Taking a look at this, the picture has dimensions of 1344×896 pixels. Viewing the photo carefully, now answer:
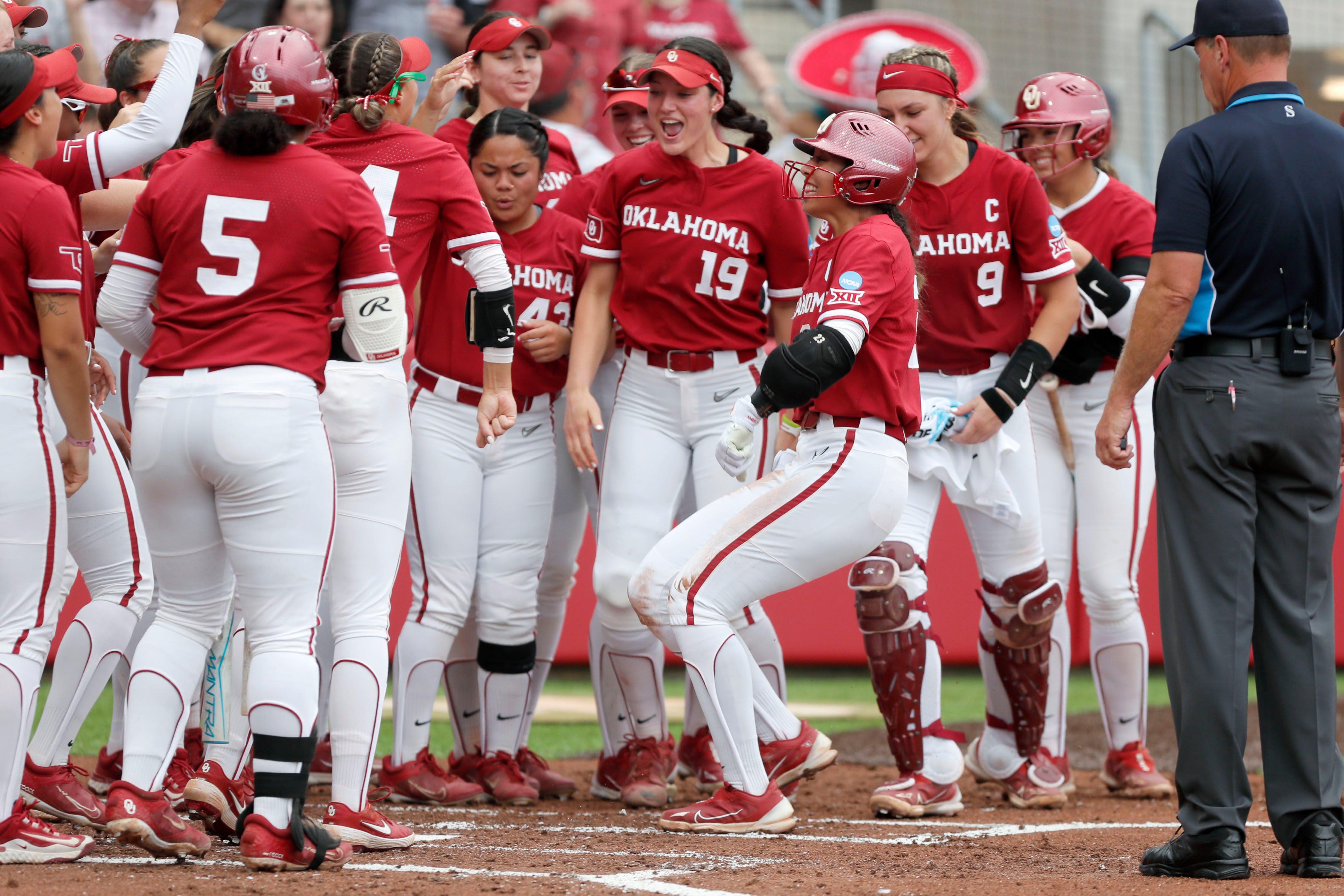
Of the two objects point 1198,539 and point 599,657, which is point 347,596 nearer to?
point 599,657

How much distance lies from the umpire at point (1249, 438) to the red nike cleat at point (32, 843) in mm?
2554

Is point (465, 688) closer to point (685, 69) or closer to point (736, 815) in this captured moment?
point (736, 815)

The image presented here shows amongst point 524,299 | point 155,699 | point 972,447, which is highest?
point 524,299

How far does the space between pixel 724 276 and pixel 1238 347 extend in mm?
1754

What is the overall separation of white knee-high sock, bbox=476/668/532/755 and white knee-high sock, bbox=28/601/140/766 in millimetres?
1258

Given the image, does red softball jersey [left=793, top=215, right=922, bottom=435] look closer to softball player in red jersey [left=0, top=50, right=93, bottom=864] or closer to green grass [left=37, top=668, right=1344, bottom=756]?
softball player in red jersey [left=0, top=50, right=93, bottom=864]

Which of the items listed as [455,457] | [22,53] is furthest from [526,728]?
[22,53]

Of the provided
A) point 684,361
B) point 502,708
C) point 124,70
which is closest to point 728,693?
point 502,708

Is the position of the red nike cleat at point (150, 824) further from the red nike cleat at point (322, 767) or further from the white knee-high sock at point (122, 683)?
the red nike cleat at point (322, 767)

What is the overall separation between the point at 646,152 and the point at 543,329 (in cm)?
67

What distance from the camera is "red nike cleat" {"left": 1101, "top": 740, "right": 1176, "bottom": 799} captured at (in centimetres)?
522

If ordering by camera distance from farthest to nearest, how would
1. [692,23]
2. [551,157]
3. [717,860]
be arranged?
[692,23], [551,157], [717,860]

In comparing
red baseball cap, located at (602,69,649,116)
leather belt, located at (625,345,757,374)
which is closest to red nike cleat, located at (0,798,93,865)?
leather belt, located at (625,345,757,374)

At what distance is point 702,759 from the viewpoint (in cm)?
511
